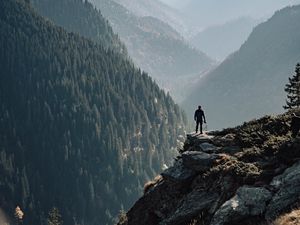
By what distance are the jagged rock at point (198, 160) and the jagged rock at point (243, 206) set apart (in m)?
6.35

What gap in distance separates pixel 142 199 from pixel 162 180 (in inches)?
75.2

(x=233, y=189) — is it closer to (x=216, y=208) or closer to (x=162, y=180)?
(x=216, y=208)

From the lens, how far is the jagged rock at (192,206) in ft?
85.8

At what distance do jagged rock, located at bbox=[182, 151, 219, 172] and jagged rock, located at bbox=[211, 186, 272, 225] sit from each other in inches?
250

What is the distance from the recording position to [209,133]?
37.0m

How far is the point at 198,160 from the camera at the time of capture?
3016 cm

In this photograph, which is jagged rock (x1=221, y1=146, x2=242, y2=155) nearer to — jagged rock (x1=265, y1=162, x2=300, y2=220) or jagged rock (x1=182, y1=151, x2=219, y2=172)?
jagged rock (x1=182, y1=151, x2=219, y2=172)

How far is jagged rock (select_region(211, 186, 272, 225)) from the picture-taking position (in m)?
22.2

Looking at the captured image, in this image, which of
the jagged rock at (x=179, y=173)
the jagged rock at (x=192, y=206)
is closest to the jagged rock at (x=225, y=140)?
the jagged rock at (x=179, y=173)

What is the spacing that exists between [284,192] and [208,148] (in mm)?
10373

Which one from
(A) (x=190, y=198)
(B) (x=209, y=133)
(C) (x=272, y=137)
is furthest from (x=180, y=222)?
(B) (x=209, y=133)

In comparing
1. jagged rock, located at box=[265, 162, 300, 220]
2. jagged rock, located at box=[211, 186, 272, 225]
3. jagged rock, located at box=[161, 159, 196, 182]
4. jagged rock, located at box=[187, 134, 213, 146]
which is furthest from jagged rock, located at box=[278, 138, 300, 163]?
jagged rock, located at box=[187, 134, 213, 146]

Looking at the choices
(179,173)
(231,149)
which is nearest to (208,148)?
(231,149)

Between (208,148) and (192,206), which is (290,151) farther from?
(208,148)
